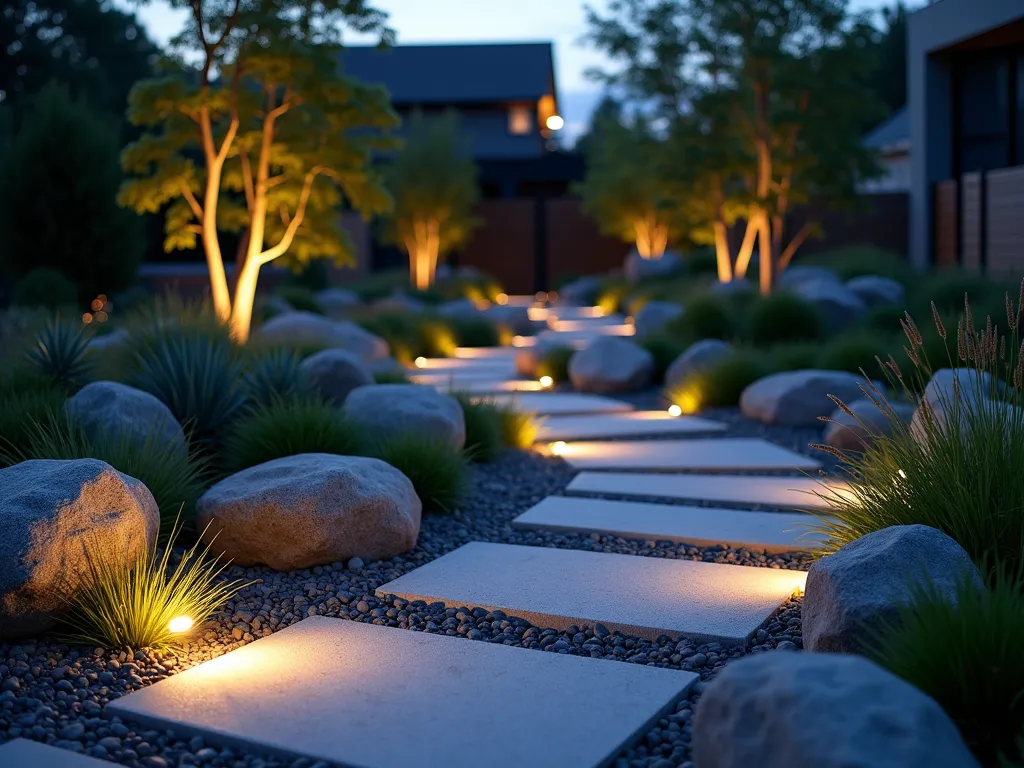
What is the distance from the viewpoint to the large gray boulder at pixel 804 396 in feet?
25.4

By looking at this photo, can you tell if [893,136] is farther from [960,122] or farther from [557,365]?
[557,365]

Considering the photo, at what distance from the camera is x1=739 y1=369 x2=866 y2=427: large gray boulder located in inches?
305

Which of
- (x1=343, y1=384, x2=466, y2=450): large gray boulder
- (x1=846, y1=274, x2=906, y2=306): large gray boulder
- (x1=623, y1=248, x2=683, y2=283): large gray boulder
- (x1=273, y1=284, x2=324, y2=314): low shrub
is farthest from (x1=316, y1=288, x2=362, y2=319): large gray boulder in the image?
(x1=343, y1=384, x2=466, y2=450): large gray boulder

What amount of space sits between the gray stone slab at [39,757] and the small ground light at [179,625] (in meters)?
0.74

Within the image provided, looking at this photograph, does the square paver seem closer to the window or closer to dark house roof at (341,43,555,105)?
dark house roof at (341,43,555,105)

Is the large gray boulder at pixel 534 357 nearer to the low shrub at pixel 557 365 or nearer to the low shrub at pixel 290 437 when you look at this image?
the low shrub at pixel 557 365

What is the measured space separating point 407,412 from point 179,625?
274 centimetres

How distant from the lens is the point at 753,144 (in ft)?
52.2

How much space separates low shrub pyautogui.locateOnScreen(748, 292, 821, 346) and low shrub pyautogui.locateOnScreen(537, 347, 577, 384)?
1899 mm

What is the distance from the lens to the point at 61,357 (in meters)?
6.01

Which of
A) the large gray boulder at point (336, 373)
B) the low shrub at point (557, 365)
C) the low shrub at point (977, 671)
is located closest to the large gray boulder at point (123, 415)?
the large gray boulder at point (336, 373)

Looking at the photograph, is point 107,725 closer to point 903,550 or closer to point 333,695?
point 333,695

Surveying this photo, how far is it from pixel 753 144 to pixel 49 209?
10850 millimetres

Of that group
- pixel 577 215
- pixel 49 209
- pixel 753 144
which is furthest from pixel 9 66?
pixel 753 144
